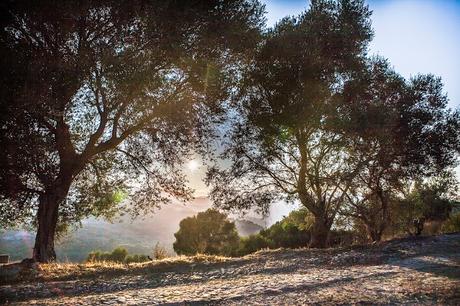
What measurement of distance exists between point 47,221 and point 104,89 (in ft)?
20.7

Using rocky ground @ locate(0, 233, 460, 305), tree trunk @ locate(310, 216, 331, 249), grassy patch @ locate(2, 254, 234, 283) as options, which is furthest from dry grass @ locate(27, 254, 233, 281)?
tree trunk @ locate(310, 216, 331, 249)

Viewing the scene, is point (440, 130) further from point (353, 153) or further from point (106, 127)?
point (106, 127)

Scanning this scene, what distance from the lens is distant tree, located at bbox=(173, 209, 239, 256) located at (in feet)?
185

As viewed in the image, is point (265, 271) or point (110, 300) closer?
point (110, 300)

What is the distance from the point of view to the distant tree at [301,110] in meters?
18.2

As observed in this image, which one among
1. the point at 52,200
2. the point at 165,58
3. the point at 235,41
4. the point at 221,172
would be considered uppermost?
the point at 235,41

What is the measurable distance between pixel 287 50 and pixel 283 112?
2692mm

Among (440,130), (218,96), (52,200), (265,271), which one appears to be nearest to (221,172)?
(218,96)

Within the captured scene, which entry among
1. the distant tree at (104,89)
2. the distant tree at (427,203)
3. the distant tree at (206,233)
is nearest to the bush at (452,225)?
the distant tree at (427,203)

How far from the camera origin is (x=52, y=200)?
17.2 metres

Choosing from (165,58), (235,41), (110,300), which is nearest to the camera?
(110,300)

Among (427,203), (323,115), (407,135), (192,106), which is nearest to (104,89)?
(192,106)

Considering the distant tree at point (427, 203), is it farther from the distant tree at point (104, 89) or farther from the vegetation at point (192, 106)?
the distant tree at point (104, 89)

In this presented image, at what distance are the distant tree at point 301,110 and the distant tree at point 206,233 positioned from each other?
117ft
